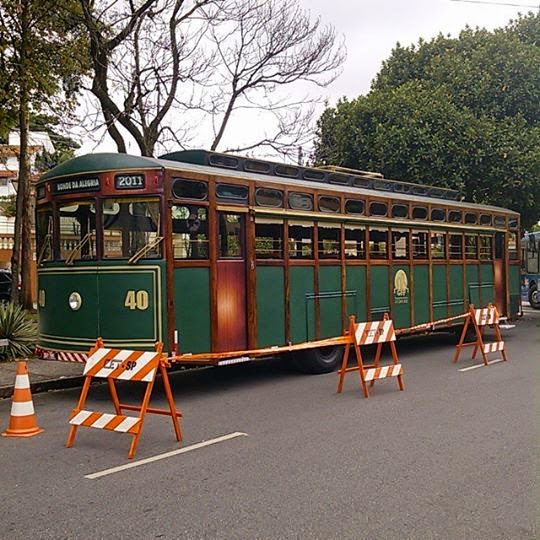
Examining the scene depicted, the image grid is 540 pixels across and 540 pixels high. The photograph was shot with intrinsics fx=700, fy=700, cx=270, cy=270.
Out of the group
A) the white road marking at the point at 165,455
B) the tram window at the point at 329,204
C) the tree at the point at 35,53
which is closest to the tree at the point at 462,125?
the tram window at the point at 329,204

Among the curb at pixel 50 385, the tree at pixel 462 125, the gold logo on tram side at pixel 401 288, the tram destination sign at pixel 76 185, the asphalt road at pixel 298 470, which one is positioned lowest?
the asphalt road at pixel 298 470

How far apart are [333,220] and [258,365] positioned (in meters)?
2.83

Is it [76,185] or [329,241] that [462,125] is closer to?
[329,241]

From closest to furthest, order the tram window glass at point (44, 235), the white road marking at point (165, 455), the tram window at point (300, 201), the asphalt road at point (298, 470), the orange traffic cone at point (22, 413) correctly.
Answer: the asphalt road at point (298, 470) → the white road marking at point (165, 455) → the orange traffic cone at point (22, 413) → the tram window glass at point (44, 235) → the tram window at point (300, 201)

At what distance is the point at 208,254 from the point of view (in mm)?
9203

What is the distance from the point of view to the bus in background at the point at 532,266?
88.9 ft

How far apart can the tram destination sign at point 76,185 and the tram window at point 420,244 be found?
6.43 m

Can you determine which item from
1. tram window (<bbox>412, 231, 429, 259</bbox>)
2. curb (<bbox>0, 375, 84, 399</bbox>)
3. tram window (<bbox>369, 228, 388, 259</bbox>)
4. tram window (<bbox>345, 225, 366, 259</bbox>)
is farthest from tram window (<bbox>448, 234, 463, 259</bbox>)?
curb (<bbox>0, 375, 84, 399</bbox>)

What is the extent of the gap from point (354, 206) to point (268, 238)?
7.10 ft

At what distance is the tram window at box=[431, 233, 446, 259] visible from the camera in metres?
13.6

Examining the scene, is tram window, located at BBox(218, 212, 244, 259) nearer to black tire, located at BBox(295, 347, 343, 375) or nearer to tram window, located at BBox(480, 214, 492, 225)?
black tire, located at BBox(295, 347, 343, 375)

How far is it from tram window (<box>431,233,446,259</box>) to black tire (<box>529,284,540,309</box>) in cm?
1482

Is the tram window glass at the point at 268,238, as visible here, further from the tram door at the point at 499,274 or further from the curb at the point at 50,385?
the tram door at the point at 499,274

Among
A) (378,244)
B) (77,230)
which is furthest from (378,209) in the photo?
(77,230)
